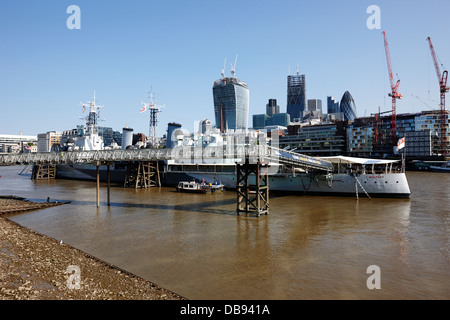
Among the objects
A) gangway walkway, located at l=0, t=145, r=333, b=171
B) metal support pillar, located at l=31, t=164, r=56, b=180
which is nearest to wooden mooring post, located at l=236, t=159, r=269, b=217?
gangway walkway, located at l=0, t=145, r=333, b=171

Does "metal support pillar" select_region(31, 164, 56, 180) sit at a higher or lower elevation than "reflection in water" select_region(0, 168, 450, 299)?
higher

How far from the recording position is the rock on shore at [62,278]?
12.9 metres

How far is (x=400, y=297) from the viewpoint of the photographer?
1332cm

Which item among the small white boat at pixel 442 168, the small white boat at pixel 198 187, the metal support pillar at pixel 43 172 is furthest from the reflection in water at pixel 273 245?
the small white boat at pixel 442 168

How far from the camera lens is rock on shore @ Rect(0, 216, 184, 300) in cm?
1291

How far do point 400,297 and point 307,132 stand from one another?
174 metres

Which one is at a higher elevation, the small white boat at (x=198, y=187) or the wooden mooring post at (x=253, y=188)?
the wooden mooring post at (x=253, y=188)

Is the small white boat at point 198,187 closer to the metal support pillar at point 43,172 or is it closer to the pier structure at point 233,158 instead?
the pier structure at point 233,158

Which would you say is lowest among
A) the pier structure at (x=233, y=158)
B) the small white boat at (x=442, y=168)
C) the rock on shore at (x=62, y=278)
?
the rock on shore at (x=62, y=278)

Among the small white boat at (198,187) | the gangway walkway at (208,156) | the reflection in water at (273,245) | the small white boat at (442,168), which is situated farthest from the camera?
the small white boat at (442,168)

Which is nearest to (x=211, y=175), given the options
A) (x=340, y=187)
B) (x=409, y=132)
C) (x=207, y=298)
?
(x=340, y=187)

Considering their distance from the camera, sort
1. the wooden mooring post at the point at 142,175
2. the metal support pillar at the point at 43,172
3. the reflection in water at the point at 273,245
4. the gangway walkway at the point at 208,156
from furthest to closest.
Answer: the metal support pillar at the point at 43,172
the wooden mooring post at the point at 142,175
the gangway walkway at the point at 208,156
the reflection in water at the point at 273,245

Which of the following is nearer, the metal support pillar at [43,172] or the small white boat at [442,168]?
the metal support pillar at [43,172]

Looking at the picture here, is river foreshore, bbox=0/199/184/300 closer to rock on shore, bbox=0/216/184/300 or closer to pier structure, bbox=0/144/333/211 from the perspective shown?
rock on shore, bbox=0/216/184/300
